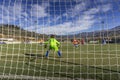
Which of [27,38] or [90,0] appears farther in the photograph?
[27,38]

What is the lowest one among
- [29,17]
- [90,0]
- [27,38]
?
[27,38]

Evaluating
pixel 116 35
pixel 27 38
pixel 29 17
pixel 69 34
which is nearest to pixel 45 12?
pixel 29 17

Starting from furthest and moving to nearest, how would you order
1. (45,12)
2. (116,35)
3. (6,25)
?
1. (116,35)
2. (6,25)
3. (45,12)

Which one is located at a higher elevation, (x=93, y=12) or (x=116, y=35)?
(x=93, y=12)

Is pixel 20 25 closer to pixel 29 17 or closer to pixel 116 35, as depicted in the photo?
pixel 29 17

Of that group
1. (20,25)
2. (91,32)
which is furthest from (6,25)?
(91,32)

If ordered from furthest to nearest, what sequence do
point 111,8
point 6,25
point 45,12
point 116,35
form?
1. point 116,35
2. point 6,25
3. point 45,12
4. point 111,8

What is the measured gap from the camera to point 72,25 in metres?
10.1

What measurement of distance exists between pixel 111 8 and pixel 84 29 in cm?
148

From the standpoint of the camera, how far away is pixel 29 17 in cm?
1015

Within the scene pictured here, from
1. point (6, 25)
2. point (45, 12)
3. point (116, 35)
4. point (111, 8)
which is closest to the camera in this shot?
point (111, 8)

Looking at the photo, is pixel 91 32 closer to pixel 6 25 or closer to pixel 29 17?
pixel 29 17

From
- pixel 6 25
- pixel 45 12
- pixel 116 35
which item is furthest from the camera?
pixel 116 35

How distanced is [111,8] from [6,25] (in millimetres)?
4273
